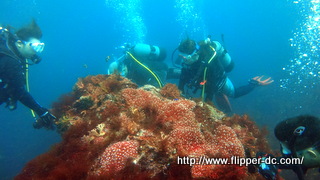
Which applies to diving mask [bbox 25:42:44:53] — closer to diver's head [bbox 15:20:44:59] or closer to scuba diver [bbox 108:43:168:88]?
diver's head [bbox 15:20:44:59]

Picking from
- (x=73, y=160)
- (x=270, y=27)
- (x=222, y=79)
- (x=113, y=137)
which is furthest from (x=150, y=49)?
(x=270, y=27)

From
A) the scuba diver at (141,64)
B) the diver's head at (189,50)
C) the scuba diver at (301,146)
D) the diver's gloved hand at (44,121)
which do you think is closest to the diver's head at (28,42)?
the diver's gloved hand at (44,121)

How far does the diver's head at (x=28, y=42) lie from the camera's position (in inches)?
229

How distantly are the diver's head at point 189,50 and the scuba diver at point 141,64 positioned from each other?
1.60 m

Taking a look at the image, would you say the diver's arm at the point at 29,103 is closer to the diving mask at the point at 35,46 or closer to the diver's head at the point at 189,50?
the diving mask at the point at 35,46

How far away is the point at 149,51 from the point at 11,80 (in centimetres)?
527

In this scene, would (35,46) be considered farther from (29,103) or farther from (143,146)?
(143,146)

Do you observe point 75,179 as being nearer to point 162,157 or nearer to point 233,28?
point 162,157

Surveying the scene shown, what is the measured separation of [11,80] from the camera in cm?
498

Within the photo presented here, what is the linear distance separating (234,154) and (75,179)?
2234mm

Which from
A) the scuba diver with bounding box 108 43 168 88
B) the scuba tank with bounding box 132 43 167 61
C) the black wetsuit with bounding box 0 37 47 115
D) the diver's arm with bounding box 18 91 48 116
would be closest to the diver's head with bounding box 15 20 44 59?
the black wetsuit with bounding box 0 37 47 115

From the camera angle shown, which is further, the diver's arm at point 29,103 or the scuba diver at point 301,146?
the diver's arm at point 29,103

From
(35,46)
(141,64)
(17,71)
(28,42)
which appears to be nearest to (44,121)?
(17,71)

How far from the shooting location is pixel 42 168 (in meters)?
2.82
